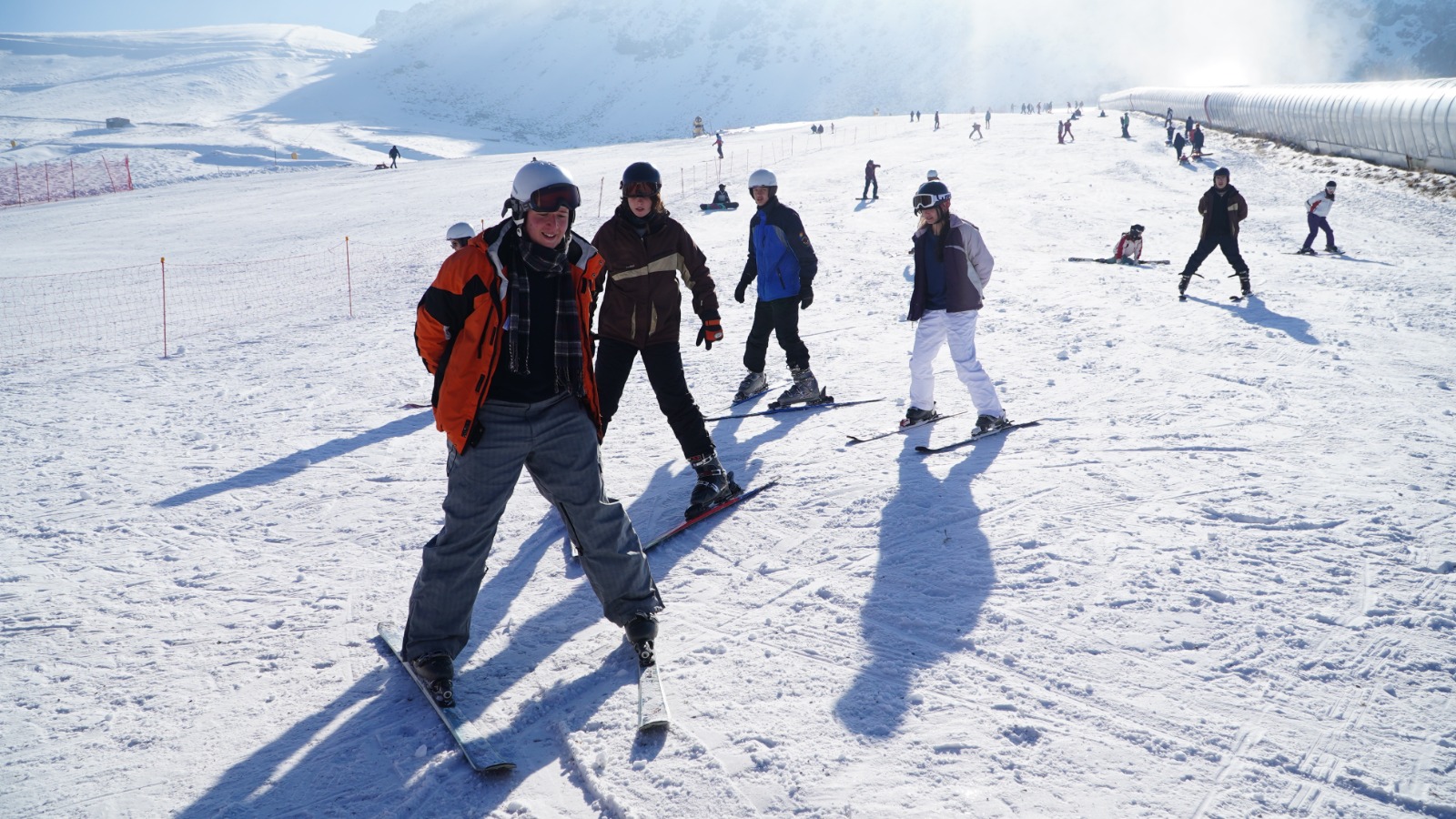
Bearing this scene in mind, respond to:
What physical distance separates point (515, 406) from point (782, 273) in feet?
12.4

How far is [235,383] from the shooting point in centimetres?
837

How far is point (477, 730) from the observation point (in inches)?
114

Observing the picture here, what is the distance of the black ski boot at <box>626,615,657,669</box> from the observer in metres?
3.20

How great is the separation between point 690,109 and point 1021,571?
12747 cm

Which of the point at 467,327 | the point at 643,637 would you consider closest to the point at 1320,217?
the point at 643,637

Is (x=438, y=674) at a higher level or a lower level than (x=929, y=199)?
lower

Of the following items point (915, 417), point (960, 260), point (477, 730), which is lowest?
point (477, 730)

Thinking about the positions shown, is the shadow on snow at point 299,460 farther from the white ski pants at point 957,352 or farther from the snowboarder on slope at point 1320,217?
the snowboarder on slope at point 1320,217

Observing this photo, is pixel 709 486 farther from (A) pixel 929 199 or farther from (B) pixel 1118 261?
(B) pixel 1118 261

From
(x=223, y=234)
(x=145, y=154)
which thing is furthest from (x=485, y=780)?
(x=145, y=154)

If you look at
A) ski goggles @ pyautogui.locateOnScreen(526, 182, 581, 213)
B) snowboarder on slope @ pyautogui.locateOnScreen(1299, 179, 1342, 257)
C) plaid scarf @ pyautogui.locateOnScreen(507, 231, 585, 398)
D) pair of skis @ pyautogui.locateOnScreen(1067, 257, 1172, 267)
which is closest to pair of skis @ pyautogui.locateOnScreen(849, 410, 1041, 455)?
plaid scarf @ pyautogui.locateOnScreen(507, 231, 585, 398)

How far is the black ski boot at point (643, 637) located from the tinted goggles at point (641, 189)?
2.16 m

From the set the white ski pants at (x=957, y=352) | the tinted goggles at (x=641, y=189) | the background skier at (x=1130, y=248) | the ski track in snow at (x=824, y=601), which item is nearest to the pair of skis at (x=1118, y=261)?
the background skier at (x=1130, y=248)

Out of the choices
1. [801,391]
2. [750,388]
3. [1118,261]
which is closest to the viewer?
[801,391]
